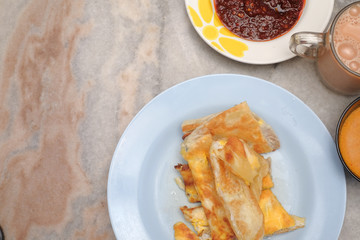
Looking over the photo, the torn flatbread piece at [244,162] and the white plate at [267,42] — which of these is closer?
the torn flatbread piece at [244,162]

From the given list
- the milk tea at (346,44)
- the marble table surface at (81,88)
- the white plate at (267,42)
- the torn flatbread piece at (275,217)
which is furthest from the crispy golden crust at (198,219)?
the milk tea at (346,44)

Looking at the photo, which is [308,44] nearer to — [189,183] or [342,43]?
[342,43]

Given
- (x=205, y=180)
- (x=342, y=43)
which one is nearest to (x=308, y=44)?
(x=342, y=43)

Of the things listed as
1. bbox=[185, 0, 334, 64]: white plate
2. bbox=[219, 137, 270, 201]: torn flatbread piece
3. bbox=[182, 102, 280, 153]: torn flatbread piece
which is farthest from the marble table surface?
bbox=[219, 137, 270, 201]: torn flatbread piece

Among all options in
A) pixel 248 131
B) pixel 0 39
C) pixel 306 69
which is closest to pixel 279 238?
pixel 248 131

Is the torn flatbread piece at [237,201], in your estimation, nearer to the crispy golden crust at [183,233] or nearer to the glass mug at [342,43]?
the crispy golden crust at [183,233]

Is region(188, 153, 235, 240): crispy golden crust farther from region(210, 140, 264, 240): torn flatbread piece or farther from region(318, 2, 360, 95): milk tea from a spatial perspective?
region(318, 2, 360, 95): milk tea
